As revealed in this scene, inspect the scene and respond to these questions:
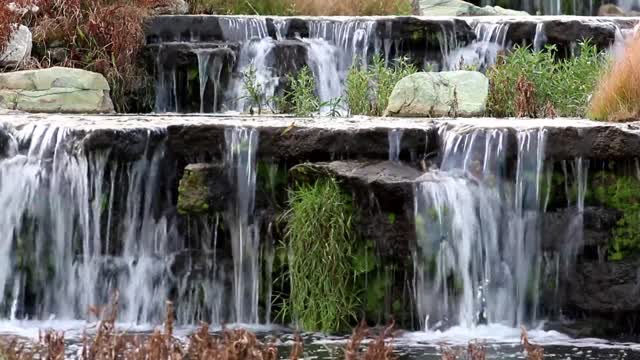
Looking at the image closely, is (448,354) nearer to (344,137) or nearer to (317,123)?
(344,137)

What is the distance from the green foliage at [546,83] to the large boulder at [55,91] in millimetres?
3903

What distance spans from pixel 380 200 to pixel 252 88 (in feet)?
11.6

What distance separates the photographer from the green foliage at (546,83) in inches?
448

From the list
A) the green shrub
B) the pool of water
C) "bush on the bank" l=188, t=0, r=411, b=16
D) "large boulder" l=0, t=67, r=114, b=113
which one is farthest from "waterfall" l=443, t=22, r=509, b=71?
the pool of water

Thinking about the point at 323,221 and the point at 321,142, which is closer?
the point at 323,221

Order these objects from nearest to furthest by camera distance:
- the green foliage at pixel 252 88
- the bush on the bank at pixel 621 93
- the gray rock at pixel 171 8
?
the bush on the bank at pixel 621 93 < the green foliage at pixel 252 88 < the gray rock at pixel 171 8

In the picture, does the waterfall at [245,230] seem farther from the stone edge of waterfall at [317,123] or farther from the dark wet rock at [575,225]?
the dark wet rock at [575,225]

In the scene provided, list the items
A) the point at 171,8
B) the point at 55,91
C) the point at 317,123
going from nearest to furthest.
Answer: the point at 317,123 → the point at 55,91 → the point at 171,8

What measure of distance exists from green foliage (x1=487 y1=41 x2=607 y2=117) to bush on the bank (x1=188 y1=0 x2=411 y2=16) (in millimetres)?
4431

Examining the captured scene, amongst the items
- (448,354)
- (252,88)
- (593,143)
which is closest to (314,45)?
(252,88)

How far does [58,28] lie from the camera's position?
1372 centimetres

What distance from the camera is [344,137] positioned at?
9.23 m

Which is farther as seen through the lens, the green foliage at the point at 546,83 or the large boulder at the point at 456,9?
the large boulder at the point at 456,9

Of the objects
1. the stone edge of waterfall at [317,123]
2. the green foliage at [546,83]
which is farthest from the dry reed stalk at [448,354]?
the green foliage at [546,83]
